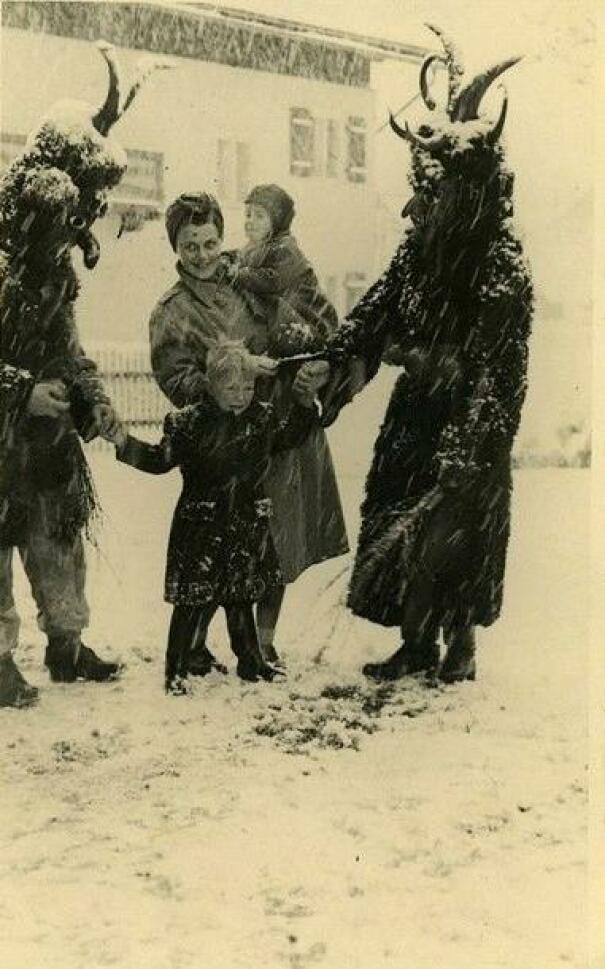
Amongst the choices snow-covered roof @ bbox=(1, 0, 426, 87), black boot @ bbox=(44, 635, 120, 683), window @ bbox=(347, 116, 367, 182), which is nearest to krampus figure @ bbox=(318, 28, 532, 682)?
window @ bbox=(347, 116, 367, 182)

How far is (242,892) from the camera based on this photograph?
334 centimetres

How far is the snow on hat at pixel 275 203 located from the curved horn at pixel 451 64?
1.73 feet

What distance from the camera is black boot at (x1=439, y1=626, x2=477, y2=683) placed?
3.52m

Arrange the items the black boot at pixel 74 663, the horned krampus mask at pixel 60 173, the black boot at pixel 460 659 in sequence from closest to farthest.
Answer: the horned krampus mask at pixel 60 173 → the black boot at pixel 74 663 → the black boot at pixel 460 659

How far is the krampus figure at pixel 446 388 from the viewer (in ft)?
11.2

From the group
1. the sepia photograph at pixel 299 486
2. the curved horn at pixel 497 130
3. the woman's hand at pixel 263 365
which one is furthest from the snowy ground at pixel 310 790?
the curved horn at pixel 497 130

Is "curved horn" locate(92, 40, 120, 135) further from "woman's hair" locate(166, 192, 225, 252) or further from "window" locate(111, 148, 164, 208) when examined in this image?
"woman's hair" locate(166, 192, 225, 252)

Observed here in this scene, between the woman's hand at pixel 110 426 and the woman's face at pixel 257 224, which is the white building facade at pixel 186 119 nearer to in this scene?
the woman's face at pixel 257 224

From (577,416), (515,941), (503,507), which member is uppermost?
(577,416)

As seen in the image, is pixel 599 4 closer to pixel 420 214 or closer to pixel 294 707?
pixel 420 214

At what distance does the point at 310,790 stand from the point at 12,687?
2.79 ft

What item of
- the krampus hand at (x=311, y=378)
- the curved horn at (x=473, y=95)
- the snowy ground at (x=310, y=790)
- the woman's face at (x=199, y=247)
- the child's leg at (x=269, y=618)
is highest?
the curved horn at (x=473, y=95)

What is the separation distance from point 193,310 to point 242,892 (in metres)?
1.55

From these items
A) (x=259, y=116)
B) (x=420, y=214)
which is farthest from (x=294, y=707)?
(x=259, y=116)
